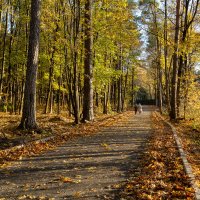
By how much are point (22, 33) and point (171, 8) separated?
16.2 metres

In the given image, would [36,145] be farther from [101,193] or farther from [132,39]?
[132,39]

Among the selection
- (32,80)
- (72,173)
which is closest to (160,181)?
(72,173)

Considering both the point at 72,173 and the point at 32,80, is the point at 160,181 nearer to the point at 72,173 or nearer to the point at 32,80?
the point at 72,173

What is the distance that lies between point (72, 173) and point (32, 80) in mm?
7423

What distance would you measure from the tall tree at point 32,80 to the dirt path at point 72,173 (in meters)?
3.11

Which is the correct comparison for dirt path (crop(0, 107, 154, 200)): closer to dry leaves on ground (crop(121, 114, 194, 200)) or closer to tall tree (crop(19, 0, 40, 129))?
dry leaves on ground (crop(121, 114, 194, 200))

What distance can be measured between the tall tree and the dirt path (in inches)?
122

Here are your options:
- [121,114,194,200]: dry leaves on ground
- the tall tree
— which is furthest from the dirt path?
the tall tree

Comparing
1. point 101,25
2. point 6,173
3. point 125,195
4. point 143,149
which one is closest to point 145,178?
point 125,195

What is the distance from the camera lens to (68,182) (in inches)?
262

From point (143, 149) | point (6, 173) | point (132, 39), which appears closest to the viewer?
point (6, 173)

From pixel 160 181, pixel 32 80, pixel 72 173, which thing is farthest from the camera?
pixel 32 80

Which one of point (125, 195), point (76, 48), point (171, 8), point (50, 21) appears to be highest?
point (171, 8)

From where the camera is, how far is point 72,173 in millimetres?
7457
